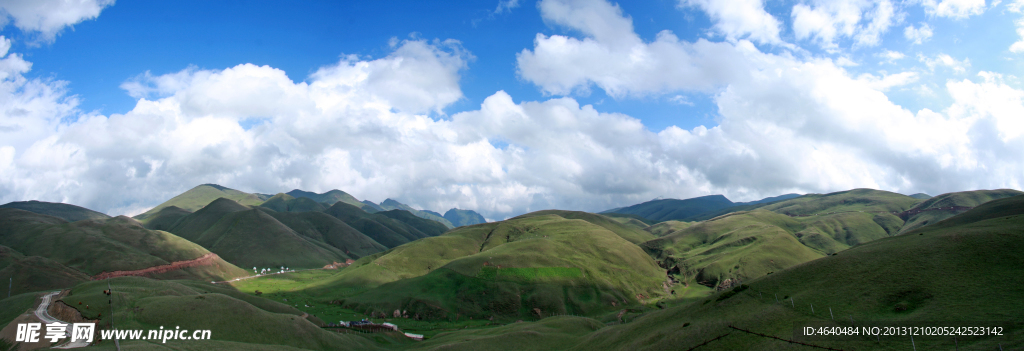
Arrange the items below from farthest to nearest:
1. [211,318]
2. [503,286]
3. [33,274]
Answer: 1. [503,286]
2. [33,274]
3. [211,318]

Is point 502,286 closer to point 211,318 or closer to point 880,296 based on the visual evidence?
point 211,318

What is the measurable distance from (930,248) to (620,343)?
44.5 meters

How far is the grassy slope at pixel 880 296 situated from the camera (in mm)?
43375

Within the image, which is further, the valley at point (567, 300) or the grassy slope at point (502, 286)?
the grassy slope at point (502, 286)

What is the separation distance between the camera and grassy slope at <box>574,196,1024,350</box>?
43375mm

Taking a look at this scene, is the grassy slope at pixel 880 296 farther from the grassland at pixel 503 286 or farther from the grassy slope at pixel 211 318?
the grassland at pixel 503 286

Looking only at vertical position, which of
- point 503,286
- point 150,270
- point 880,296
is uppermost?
point 150,270

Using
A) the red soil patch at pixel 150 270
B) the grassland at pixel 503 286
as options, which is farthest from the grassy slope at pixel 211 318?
the red soil patch at pixel 150 270

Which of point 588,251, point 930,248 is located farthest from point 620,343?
point 588,251

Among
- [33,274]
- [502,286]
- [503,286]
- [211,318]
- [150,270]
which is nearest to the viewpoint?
[211,318]

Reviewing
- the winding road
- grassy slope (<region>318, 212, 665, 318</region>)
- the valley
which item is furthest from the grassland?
the winding road

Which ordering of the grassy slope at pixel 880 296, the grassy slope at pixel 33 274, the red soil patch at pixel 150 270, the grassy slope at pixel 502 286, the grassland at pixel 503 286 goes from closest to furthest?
the grassy slope at pixel 880 296 < the grassy slope at pixel 33 274 < the grassland at pixel 503 286 < the grassy slope at pixel 502 286 < the red soil patch at pixel 150 270

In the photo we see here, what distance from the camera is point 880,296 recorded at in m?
50.8

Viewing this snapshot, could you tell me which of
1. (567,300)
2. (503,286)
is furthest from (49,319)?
(567,300)
